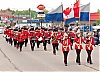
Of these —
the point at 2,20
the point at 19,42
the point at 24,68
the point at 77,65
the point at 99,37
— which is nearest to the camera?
the point at 24,68

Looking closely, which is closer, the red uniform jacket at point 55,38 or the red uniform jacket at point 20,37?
the red uniform jacket at point 55,38

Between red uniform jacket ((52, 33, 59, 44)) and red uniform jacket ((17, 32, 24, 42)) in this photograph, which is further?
red uniform jacket ((17, 32, 24, 42))

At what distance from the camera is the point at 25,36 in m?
27.9

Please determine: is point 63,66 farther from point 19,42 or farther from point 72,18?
point 72,18

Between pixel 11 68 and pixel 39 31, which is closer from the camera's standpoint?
pixel 11 68

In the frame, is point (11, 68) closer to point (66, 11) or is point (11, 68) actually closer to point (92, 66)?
point (92, 66)

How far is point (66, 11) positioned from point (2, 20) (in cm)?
10325

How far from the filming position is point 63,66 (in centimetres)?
1672

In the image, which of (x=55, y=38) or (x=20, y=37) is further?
(x=20, y=37)

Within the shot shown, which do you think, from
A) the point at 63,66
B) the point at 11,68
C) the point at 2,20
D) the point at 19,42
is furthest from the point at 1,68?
the point at 2,20

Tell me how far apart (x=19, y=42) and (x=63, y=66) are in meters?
10.1

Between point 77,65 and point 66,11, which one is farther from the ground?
point 66,11

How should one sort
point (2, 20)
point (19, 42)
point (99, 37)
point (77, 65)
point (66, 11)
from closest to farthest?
point (77, 65) → point (19, 42) → point (99, 37) → point (66, 11) → point (2, 20)

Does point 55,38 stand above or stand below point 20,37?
A: above
